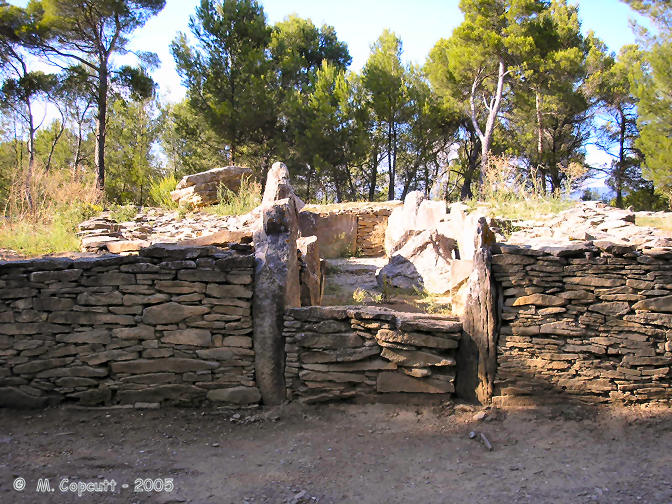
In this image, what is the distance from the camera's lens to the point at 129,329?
4.25m

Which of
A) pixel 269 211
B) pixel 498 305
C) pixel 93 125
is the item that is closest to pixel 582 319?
pixel 498 305

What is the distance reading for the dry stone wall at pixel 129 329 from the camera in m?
4.22

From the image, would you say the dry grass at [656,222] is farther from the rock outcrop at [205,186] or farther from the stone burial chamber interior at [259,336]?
the rock outcrop at [205,186]

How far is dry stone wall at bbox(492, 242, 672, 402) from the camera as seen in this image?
404 cm

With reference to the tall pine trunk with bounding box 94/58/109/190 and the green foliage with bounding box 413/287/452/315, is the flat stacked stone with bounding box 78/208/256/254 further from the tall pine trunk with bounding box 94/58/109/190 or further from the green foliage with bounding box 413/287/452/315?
the tall pine trunk with bounding box 94/58/109/190

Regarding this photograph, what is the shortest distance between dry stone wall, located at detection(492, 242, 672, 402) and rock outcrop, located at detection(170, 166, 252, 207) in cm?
684

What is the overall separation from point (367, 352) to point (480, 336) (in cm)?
96

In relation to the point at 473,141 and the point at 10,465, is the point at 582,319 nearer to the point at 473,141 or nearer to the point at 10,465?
the point at 10,465

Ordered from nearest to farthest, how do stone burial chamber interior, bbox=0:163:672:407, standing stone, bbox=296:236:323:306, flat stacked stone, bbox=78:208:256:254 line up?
stone burial chamber interior, bbox=0:163:672:407, standing stone, bbox=296:236:323:306, flat stacked stone, bbox=78:208:256:254

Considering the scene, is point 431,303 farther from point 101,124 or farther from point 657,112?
point 657,112

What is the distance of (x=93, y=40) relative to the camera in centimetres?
1297

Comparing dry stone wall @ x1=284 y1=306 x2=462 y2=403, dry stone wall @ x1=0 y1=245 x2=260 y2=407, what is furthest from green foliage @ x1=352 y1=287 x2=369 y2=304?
dry stone wall @ x1=0 y1=245 x2=260 y2=407

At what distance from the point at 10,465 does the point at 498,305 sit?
3.86 meters

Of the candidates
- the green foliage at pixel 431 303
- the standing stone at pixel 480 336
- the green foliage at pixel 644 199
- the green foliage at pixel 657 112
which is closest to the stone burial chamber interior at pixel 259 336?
the standing stone at pixel 480 336
